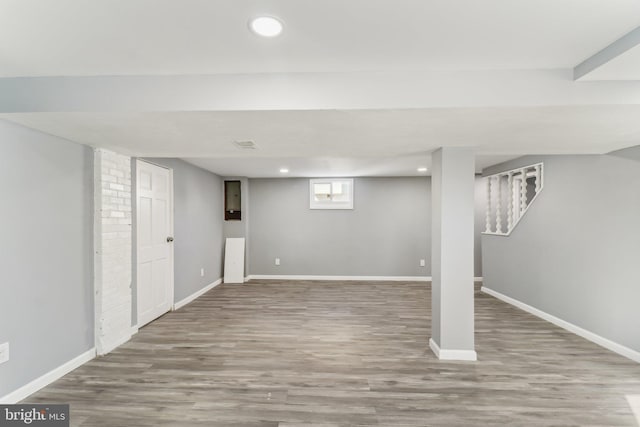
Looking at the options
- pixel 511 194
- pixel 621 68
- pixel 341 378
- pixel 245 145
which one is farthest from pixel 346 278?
A: pixel 621 68

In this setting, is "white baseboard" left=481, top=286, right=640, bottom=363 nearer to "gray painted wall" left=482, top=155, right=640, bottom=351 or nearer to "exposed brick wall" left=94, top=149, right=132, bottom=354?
"gray painted wall" left=482, top=155, right=640, bottom=351

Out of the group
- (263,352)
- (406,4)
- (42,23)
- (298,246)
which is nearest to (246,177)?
(298,246)

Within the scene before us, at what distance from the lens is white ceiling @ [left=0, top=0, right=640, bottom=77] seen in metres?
1.31

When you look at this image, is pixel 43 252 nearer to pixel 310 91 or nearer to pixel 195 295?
pixel 310 91

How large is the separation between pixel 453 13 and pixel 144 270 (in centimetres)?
407

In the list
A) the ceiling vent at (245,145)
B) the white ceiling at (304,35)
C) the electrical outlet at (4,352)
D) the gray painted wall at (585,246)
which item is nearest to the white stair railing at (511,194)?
the gray painted wall at (585,246)

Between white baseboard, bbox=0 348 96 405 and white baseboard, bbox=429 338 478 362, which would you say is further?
white baseboard, bbox=429 338 478 362

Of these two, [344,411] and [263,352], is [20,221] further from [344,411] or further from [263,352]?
[344,411]

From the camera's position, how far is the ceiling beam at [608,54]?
146 cm

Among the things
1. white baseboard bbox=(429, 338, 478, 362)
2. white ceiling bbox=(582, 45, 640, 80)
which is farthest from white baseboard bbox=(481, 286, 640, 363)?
white ceiling bbox=(582, 45, 640, 80)

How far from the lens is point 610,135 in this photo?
2.51 m

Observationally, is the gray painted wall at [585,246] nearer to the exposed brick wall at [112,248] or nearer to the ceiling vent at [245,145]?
the ceiling vent at [245,145]

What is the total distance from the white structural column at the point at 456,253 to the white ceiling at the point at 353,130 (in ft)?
0.78

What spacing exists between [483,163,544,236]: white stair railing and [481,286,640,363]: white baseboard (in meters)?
1.10
